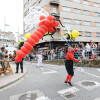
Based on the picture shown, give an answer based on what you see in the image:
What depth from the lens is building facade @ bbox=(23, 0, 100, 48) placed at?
2875cm

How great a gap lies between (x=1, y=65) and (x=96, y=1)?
3578cm

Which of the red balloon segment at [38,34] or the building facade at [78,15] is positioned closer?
the red balloon segment at [38,34]

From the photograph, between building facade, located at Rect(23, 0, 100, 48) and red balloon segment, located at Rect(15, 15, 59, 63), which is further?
building facade, located at Rect(23, 0, 100, 48)

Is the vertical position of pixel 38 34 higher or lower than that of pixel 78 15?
lower

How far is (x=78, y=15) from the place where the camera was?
103 feet

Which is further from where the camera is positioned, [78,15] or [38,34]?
[78,15]

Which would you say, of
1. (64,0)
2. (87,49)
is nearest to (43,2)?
(64,0)

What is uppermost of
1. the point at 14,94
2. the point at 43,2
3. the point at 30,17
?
the point at 43,2

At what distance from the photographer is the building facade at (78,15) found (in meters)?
28.8

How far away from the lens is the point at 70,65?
5016 mm

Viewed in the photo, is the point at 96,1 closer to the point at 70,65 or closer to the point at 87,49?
the point at 87,49

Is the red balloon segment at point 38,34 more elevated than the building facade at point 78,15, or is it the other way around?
the building facade at point 78,15

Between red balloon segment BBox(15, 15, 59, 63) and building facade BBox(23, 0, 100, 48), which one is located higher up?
building facade BBox(23, 0, 100, 48)

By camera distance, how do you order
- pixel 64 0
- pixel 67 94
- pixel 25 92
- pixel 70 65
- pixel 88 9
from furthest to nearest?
pixel 88 9 < pixel 64 0 < pixel 70 65 < pixel 25 92 < pixel 67 94
